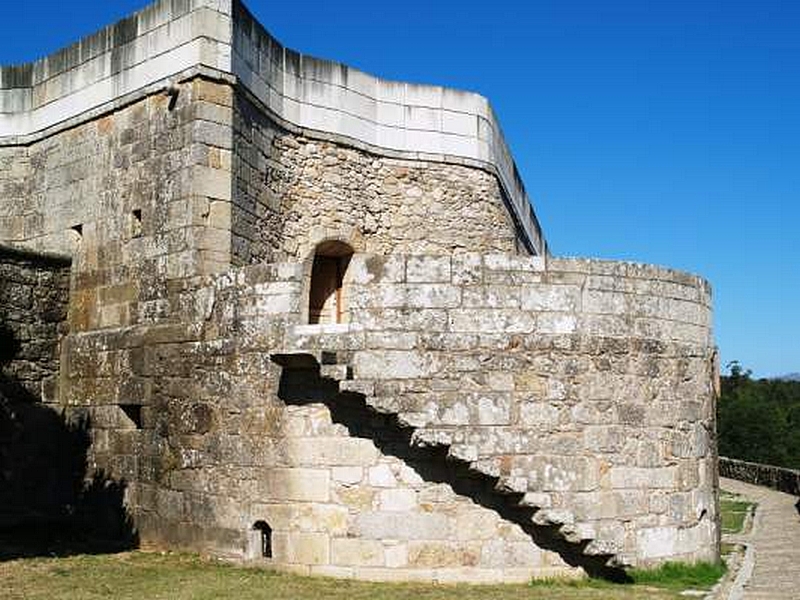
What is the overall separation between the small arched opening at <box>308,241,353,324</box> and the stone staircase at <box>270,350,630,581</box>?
264cm

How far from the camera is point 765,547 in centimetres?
1341

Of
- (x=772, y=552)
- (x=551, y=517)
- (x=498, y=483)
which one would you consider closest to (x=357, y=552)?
(x=498, y=483)

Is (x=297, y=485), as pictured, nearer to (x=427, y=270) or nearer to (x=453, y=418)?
(x=453, y=418)

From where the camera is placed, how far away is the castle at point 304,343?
9.02 m

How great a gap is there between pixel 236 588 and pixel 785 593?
520cm

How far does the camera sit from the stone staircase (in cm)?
882

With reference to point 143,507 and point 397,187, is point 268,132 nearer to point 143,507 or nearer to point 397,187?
point 397,187

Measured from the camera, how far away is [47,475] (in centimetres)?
1216

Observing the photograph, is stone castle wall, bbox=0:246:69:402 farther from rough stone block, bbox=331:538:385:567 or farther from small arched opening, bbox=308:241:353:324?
rough stone block, bbox=331:538:385:567

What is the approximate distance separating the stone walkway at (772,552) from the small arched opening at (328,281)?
5.46m

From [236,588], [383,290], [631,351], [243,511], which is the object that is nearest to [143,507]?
[243,511]

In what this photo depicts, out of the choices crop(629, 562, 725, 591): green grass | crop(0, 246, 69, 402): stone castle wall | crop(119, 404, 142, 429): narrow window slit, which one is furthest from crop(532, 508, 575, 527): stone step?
crop(0, 246, 69, 402): stone castle wall

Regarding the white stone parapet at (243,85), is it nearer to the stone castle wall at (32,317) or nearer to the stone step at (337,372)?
the stone castle wall at (32,317)

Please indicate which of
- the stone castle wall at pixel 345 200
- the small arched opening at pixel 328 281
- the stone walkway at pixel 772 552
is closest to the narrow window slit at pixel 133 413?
the stone castle wall at pixel 345 200
